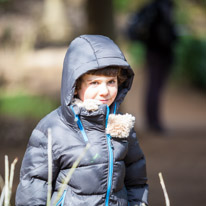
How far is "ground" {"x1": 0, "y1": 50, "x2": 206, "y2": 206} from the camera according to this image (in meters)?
5.51

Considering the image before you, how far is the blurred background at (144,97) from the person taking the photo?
21.1 feet

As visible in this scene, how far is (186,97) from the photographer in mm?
13508

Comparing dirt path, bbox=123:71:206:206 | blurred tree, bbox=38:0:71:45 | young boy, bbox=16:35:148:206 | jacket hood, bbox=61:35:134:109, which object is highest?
blurred tree, bbox=38:0:71:45

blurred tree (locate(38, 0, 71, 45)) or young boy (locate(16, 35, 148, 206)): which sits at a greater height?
blurred tree (locate(38, 0, 71, 45))

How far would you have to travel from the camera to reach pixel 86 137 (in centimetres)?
246

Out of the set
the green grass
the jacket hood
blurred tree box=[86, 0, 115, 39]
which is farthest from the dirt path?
the jacket hood

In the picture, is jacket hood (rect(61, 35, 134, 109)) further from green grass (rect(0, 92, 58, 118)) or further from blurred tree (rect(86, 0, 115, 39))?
green grass (rect(0, 92, 58, 118))

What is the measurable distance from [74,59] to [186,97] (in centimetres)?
1127

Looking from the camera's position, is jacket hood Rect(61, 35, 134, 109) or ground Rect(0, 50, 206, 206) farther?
ground Rect(0, 50, 206, 206)

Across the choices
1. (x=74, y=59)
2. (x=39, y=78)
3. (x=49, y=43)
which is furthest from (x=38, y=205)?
(x=49, y=43)

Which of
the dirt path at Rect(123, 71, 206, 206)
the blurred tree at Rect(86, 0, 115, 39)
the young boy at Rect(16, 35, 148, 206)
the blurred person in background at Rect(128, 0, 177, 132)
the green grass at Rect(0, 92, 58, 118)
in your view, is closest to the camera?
the young boy at Rect(16, 35, 148, 206)

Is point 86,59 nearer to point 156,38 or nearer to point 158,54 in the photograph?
point 156,38

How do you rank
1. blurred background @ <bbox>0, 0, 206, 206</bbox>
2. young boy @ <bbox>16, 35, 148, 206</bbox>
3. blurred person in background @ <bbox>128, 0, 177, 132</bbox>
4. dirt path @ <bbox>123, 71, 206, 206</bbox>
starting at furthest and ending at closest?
blurred person in background @ <bbox>128, 0, 177, 132</bbox>
blurred background @ <bbox>0, 0, 206, 206</bbox>
dirt path @ <bbox>123, 71, 206, 206</bbox>
young boy @ <bbox>16, 35, 148, 206</bbox>

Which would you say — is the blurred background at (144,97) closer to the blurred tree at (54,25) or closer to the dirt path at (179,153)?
the dirt path at (179,153)
